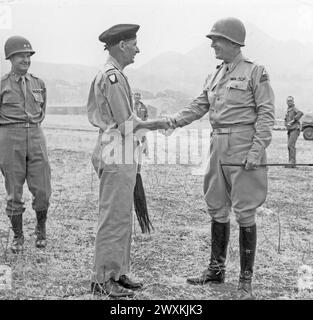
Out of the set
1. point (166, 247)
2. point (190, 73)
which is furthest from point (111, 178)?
point (190, 73)

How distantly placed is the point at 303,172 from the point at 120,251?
958 cm

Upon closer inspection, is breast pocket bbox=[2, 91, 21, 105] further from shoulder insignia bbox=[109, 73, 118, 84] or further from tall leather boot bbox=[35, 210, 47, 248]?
shoulder insignia bbox=[109, 73, 118, 84]

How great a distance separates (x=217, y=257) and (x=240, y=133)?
1149 millimetres

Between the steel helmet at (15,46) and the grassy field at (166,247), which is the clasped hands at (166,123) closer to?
the grassy field at (166,247)

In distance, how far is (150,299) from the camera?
13.3ft

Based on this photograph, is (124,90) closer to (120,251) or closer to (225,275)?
(120,251)

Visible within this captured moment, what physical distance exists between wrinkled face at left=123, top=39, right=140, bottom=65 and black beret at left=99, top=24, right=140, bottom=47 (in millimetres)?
39

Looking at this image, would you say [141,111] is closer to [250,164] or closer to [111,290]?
[250,164]

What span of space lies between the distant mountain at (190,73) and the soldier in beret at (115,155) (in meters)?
51.8

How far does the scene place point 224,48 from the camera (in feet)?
13.9

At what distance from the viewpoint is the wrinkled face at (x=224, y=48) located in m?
4.24

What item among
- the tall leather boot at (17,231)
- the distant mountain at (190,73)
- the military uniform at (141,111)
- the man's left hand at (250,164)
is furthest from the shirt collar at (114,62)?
the distant mountain at (190,73)

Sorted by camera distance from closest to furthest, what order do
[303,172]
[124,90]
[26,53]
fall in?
[124,90] < [26,53] < [303,172]
